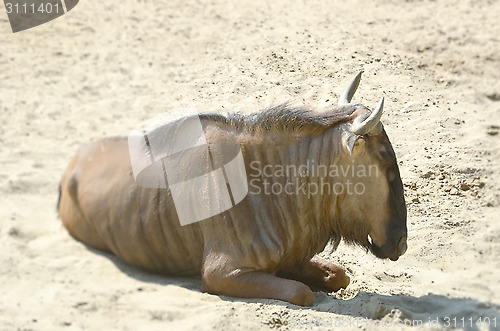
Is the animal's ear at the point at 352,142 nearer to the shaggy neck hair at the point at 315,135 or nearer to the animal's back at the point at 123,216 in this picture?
the shaggy neck hair at the point at 315,135

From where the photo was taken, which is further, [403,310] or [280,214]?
[280,214]

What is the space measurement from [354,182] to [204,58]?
540 centimetres

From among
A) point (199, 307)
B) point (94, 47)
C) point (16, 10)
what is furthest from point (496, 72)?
point (16, 10)

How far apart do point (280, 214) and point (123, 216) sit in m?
1.43

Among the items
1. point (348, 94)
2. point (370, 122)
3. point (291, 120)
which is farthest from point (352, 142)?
point (348, 94)

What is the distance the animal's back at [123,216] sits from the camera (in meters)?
6.91

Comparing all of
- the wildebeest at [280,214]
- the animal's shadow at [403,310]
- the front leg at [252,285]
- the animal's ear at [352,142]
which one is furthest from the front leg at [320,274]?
the animal's ear at [352,142]

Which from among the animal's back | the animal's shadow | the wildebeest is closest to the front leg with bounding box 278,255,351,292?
the wildebeest

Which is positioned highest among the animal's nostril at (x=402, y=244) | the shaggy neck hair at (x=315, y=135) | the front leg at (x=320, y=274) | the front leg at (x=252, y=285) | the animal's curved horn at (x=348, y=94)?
the animal's curved horn at (x=348, y=94)

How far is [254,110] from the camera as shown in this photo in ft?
30.3

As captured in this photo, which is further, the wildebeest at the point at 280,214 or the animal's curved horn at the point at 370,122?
the wildebeest at the point at 280,214

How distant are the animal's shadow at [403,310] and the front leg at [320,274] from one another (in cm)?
15

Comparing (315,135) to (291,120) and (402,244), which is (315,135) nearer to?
(291,120)

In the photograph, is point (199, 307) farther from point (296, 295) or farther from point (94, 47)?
point (94, 47)
